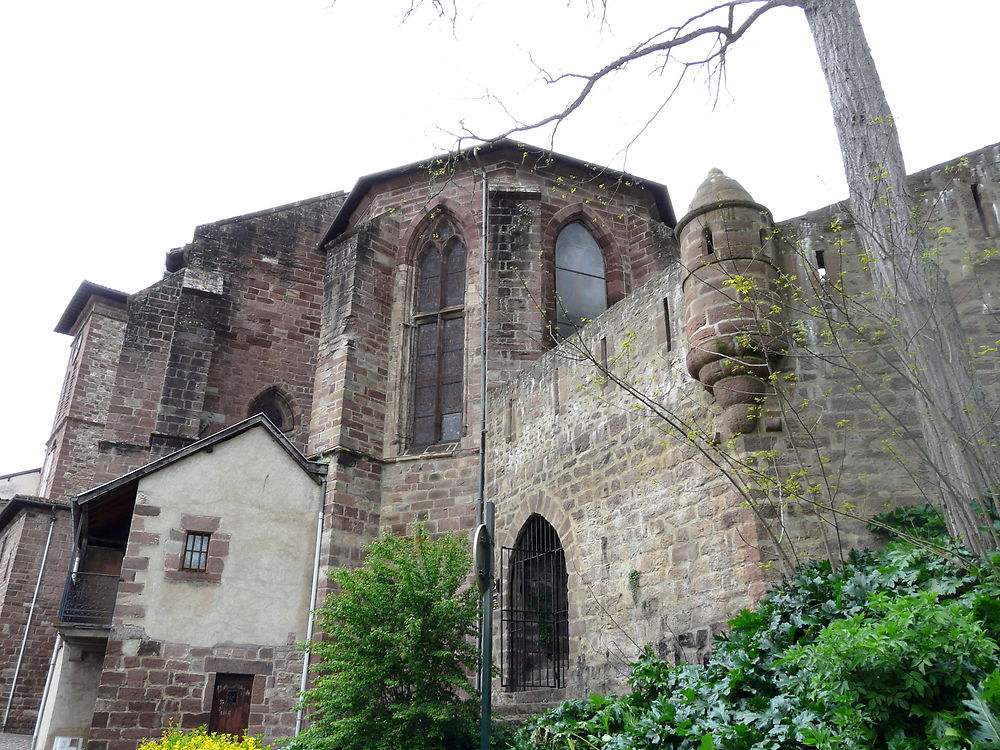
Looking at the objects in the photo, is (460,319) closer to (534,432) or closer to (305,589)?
(534,432)

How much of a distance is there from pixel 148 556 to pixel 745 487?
828 cm

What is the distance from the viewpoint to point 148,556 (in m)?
11.8

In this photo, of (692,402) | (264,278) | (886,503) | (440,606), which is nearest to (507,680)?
(440,606)

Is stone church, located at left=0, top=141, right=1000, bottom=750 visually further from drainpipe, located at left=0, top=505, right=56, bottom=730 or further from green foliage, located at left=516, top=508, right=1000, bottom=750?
green foliage, located at left=516, top=508, right=1000, bottom=750

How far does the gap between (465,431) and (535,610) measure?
372 centimetres

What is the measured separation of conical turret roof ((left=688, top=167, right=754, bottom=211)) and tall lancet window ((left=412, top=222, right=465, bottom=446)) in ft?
22.4

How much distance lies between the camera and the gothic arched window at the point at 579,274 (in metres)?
15.2

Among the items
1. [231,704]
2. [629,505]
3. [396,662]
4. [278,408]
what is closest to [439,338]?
[278,408]

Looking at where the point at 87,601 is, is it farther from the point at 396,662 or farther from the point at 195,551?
the point at 396,662

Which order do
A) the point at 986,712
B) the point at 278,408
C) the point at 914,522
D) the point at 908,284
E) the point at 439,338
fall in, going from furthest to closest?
the point at 278,408 < the point at 439,338 < the point at 914,522 < the point at 908,284 < the point at 986,712

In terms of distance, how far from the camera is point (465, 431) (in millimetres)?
13852

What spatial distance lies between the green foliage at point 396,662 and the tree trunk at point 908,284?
461cm

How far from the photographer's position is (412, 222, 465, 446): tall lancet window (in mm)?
14492

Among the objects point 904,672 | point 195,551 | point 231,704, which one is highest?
point 195,551
